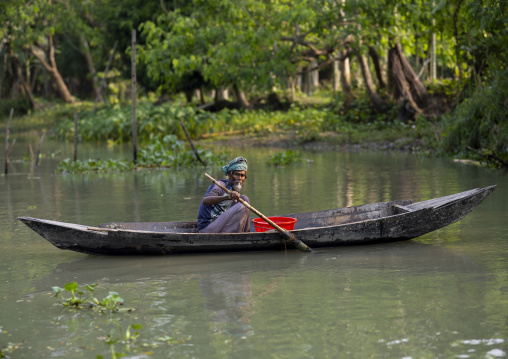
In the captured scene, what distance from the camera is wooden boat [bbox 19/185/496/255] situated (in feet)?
24.5

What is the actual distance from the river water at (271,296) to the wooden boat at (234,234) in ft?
0.44

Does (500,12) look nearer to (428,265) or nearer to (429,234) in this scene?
(429,234)

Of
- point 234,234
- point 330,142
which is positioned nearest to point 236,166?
point 234,234

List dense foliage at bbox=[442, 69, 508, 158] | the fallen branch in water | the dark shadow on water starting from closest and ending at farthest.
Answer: the dark shadow on water → the fallen branch in water → dense foliage at bbox=[442, 69, 508, 158]

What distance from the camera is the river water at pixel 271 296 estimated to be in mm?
4930

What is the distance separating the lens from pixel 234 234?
7594 mm

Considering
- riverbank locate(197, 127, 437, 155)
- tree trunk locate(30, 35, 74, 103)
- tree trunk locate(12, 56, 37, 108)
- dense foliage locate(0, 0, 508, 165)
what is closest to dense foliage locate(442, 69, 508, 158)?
dense foliage locate(0, 0, 508, 165)

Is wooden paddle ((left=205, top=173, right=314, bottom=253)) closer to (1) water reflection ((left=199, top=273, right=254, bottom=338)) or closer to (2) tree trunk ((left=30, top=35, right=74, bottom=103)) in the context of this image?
(1) water reflection ((left=199, top=273, right=254, bottom=338))

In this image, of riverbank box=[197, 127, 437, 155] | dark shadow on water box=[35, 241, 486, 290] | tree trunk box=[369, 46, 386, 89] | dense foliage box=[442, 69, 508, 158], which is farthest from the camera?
tree trunk box=[369, 46, 386, 89]

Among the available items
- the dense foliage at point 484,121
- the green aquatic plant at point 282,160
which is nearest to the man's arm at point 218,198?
the dense foliage at point 484,121

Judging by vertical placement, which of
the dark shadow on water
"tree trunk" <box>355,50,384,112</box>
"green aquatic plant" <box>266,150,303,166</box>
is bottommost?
the dark shadow on water

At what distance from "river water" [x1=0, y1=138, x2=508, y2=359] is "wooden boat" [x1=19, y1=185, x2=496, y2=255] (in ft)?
0.44

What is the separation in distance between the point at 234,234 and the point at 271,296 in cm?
149

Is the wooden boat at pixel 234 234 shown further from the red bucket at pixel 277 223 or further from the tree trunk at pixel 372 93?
the tree trunk at pixel 372 93
